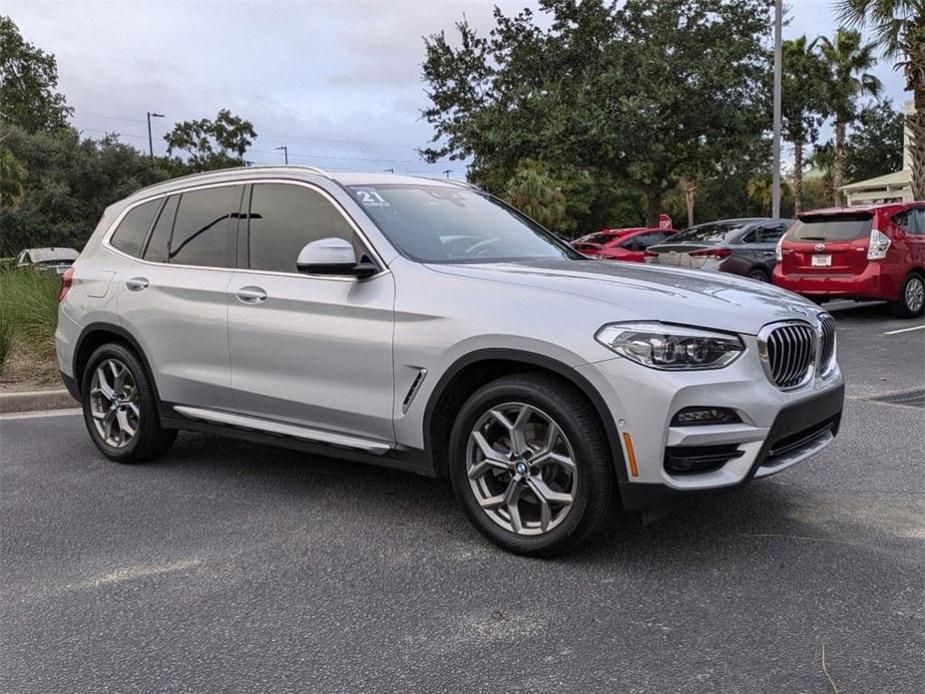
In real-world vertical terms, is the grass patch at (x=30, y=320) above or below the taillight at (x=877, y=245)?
below

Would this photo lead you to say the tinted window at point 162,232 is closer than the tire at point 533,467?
No

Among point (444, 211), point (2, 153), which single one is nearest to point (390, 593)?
point (444, 211)

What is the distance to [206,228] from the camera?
16.5 ft

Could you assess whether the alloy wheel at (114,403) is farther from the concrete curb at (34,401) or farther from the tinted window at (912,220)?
the tinted window at (912,220)

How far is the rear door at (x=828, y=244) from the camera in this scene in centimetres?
1145

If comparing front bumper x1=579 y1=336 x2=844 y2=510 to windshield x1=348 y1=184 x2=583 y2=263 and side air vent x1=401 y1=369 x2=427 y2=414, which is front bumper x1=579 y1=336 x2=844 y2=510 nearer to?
side air vent x1=401 y1=369 x2=427 y2=414

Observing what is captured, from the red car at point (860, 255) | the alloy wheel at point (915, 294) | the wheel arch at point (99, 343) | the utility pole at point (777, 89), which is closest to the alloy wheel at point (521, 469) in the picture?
the wheel arch at point (99, 343)

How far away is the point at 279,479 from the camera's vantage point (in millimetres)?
5043

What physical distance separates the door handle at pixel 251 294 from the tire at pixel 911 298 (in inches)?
394

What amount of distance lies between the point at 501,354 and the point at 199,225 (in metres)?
2.39

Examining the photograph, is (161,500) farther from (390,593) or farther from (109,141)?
(109,141)

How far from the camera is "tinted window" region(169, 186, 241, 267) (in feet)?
16.0

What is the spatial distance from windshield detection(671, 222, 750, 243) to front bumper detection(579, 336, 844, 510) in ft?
36.0

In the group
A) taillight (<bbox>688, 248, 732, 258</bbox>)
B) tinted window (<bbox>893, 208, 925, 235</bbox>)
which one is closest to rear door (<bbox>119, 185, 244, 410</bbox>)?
taillight (<bbox>688, 248, 732, 258</bbox>)
